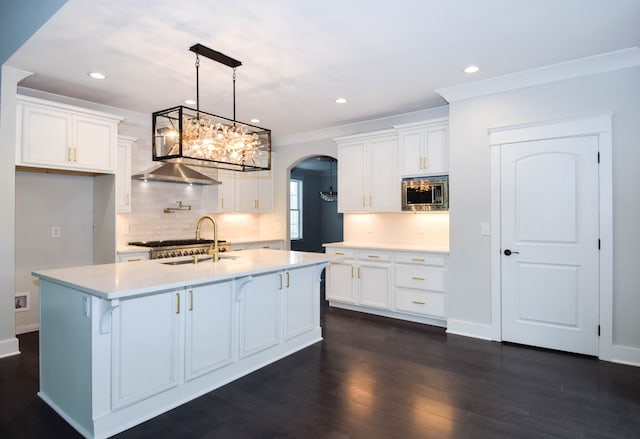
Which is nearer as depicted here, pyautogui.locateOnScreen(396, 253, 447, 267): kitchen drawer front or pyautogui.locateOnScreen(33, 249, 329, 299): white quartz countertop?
pyautogui.locateOnScreen(33, 249, 329, 299): white quartz countertop

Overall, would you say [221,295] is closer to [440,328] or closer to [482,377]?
[482,377]

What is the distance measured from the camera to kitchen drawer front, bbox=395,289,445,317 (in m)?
4.38

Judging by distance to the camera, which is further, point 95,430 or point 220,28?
point 220,28

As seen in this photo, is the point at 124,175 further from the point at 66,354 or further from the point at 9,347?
the point at 66,354

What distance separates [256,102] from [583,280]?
12.7 ft

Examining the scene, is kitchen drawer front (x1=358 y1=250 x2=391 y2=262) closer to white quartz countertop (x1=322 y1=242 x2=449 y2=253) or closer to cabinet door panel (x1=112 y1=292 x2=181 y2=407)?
white quartz countertop (x1=322 y1=242 x2=449 y2=253)

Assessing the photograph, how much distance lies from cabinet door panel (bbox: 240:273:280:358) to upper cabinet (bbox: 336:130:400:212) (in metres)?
2.25

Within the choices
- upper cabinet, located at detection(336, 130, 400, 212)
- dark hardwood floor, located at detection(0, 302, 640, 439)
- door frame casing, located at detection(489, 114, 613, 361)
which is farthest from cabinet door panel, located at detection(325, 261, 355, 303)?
door frame casing, located at detection(489, 114, 613, 361)

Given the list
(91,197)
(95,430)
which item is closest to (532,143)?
(95,430)

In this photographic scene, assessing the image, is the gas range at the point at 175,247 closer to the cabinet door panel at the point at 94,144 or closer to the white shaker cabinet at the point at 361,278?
the cabinet door panel at the point at 94,144

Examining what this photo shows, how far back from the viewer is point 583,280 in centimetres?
348

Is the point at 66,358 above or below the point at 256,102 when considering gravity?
below

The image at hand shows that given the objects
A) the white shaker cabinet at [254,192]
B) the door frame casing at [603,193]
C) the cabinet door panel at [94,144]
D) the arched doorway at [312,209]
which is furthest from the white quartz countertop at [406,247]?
the arched doorway at [312,209]

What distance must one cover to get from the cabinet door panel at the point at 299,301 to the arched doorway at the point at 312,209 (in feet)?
17.7
